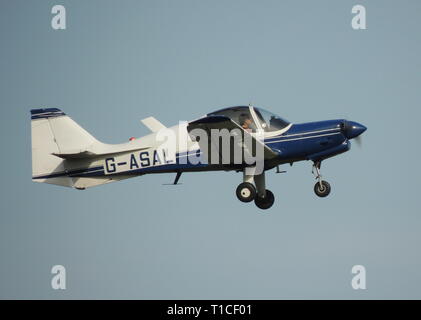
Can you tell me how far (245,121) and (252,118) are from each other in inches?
7.9

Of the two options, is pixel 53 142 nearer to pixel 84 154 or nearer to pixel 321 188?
pixel 84 154

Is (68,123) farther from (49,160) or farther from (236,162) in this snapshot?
(236,162)

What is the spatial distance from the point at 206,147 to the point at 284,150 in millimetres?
1985

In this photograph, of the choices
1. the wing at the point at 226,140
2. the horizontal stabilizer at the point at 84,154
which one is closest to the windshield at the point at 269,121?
the wing at the point at 226,140

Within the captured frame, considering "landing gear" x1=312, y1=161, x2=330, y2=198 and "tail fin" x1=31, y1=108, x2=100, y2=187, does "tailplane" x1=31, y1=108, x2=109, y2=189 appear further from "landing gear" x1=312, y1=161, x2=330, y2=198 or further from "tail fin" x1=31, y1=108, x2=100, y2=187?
"landing gear" x1=312, y1=161, x2=330, y2=198

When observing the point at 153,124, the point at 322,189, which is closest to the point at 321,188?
the point at 322,189

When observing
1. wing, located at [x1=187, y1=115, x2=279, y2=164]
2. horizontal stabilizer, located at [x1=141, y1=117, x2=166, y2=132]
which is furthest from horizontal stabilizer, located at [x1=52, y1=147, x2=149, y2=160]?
wing, located at [x1=187, y1=115, x2=279, y2=164]

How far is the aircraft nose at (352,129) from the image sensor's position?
17427 mm

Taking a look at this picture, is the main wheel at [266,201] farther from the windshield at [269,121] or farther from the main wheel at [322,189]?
the windshield at [269,121]

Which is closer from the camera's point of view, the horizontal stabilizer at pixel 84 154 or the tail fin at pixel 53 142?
the horizontal stabilizer at pixel 84 154

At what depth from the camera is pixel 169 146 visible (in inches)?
715

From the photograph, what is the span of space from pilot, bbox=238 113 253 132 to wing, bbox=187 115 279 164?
0.26 meters

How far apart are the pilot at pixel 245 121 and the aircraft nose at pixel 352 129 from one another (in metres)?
2.34
